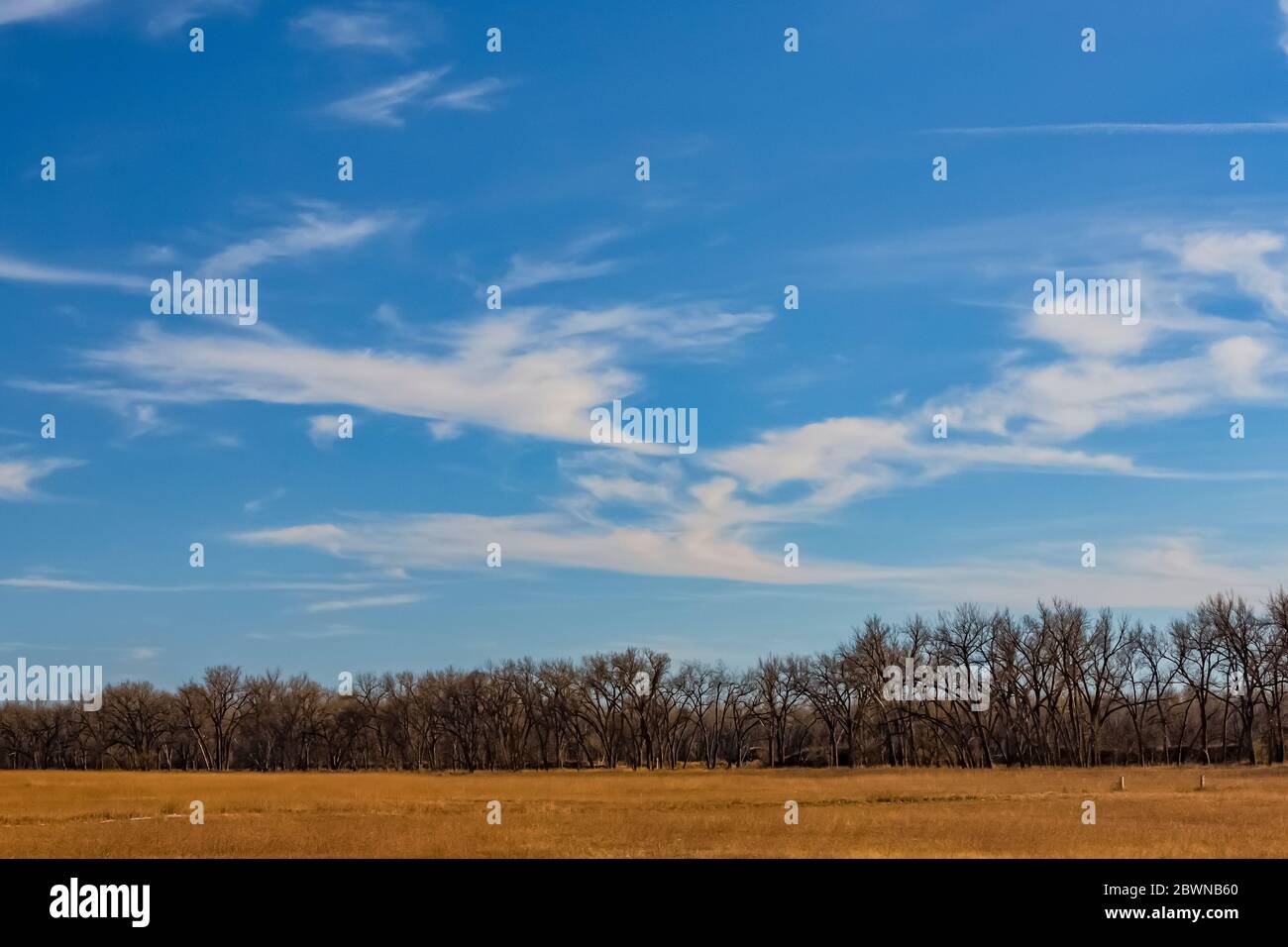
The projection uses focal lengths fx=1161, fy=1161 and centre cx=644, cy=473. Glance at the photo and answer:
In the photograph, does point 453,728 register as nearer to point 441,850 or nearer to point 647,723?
point 647,723

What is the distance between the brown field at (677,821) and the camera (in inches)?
1335

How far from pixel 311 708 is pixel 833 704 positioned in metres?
70.9

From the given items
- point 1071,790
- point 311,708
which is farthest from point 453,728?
point 1071,790

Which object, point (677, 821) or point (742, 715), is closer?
point (677, 821)

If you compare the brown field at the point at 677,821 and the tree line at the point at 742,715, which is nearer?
the brown field at the point at 677,821

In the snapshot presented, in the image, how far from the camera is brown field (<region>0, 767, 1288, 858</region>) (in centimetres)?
3391

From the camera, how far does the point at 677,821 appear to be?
4356 centimetres
